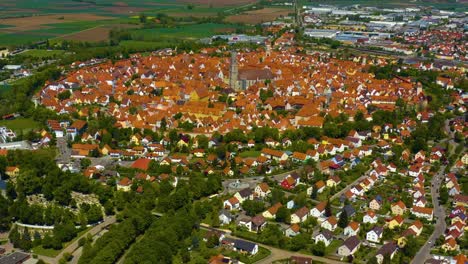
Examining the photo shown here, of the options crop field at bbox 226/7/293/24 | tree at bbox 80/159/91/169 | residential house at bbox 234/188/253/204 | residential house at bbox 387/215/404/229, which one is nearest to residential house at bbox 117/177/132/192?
tree at bbox 80/159/91/169

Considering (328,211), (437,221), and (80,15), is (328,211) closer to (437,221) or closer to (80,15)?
(437,221)

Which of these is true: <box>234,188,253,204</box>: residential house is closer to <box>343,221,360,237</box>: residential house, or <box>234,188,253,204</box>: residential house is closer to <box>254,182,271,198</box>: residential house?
<box>254,182,271,198</box>: residential house

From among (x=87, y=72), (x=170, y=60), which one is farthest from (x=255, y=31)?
(x=87, y=72)

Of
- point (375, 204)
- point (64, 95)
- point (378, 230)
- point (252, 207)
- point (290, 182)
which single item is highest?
point (64, 95)

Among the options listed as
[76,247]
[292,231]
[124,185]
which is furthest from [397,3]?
[76,247]

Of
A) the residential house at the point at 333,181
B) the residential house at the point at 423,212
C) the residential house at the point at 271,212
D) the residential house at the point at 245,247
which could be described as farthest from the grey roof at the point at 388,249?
the residential house at the point at 333,181
